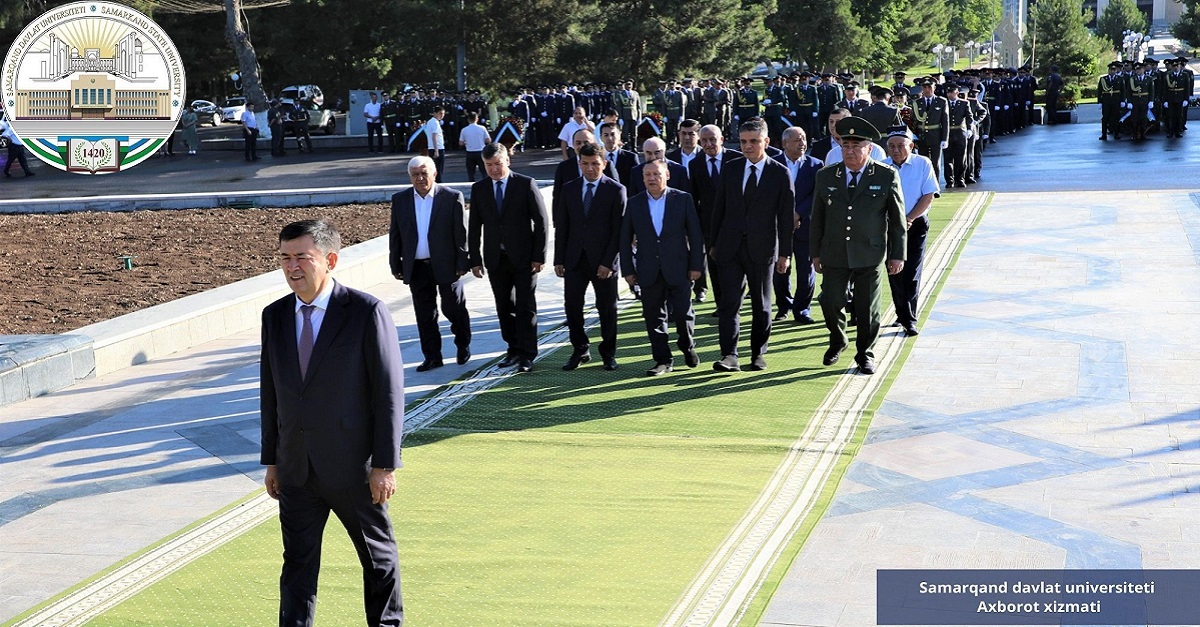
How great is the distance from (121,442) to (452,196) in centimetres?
303

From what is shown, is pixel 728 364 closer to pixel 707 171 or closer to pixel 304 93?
pixel 707 171

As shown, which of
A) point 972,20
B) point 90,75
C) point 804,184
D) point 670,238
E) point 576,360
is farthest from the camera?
point 972,20

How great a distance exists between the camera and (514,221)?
9938mm

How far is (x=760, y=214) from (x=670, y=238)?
68 cm

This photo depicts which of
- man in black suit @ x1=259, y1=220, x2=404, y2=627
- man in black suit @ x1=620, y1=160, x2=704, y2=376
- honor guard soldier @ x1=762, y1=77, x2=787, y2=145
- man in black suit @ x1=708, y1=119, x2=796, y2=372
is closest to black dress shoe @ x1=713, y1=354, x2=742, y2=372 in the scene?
man in black suit @ x1=708, y1=119, x2=796, y2=372

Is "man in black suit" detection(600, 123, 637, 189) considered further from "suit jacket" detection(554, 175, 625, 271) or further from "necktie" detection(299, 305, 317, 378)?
"necktie" detection(299, 305, 317, 378)

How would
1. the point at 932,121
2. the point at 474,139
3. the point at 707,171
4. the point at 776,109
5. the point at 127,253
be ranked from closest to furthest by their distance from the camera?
the point at 707,171
the point at 127,253
the point at 932,121
the point at 474,139
the point at 776,109

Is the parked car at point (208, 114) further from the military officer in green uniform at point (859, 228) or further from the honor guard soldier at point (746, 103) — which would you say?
the military officer in green uniform at point (859, 228)

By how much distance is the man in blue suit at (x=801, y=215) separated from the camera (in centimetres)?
1126

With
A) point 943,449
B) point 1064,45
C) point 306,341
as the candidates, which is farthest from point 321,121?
point 306,341

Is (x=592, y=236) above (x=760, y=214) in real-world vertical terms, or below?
below

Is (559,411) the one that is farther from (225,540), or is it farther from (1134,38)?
(1134,38)

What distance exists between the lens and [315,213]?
19.5 metres

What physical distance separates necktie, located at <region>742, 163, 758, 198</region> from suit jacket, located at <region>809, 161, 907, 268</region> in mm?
476
